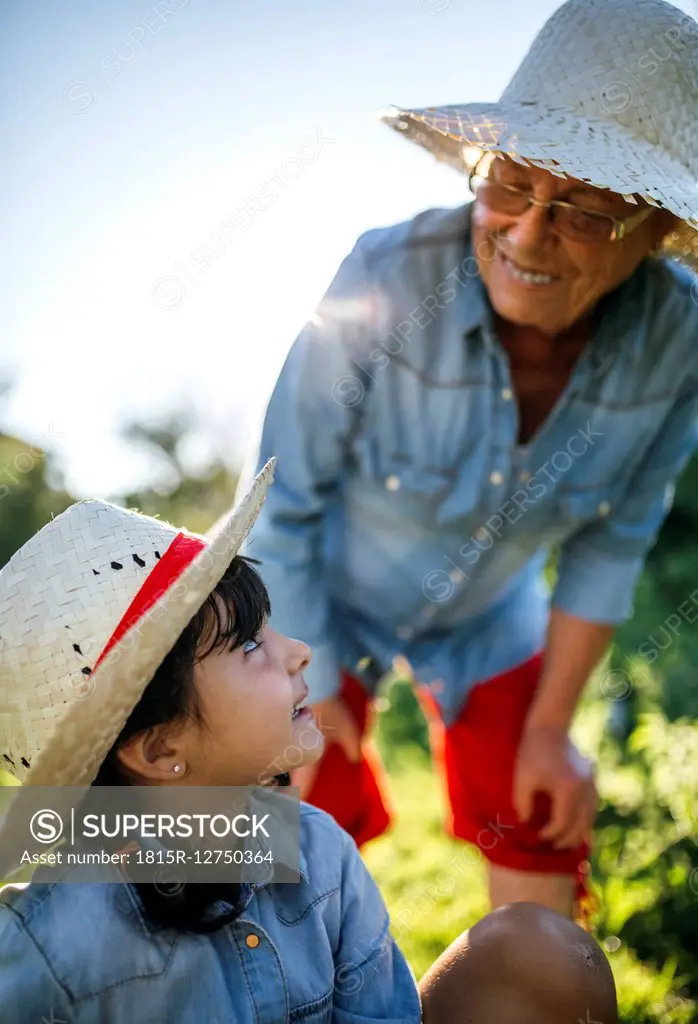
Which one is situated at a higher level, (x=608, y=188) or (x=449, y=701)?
(x=608, y=188)

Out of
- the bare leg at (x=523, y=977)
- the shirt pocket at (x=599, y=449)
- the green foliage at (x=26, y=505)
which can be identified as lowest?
the green foliage at (x=26, y=505)

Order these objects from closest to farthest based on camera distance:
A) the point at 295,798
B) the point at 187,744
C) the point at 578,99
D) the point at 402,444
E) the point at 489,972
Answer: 1. the point at 187,744
2. the point at 489,972
3. the point at 295,798
4. the point at 578,99
5. the point at 402,444

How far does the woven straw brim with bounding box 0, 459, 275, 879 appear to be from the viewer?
1554mm

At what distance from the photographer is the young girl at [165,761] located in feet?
5.20

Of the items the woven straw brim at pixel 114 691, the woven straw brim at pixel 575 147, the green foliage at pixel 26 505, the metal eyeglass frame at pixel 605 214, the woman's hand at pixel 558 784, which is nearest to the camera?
the woven straw brim at pixel 114 691

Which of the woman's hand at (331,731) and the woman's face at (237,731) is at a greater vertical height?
the woman's face at (237,731)

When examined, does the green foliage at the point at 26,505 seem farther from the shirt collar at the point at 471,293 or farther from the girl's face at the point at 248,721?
the girl's face at the point at 248,721

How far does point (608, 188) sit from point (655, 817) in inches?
81.3

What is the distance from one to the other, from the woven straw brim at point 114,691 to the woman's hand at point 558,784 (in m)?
1.49

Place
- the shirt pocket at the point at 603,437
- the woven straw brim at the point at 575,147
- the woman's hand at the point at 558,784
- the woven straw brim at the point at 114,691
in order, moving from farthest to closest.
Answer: the woman's hand at the point at 558,784, the shirt pocket at the point at 603,437, the woven straw brim at the point at 575,147, the woven straw brim at the point at 114,691

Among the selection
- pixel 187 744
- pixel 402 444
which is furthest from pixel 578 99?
pixel 187 744

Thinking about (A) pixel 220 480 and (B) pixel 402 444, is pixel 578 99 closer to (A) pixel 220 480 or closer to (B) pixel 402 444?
(B) pixel 402 444

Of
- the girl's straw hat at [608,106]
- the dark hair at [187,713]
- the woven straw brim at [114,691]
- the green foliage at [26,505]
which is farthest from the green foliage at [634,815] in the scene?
the girl's straw hat at [608,106]

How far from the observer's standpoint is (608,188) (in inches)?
81.3
